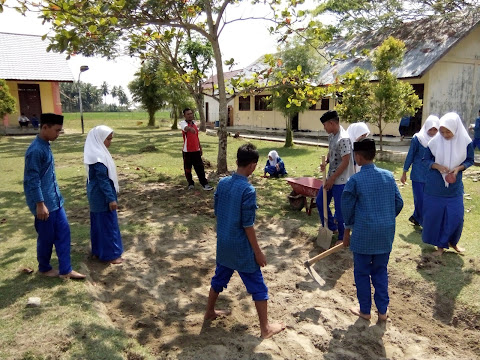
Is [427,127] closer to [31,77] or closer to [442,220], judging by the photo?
[442,220]

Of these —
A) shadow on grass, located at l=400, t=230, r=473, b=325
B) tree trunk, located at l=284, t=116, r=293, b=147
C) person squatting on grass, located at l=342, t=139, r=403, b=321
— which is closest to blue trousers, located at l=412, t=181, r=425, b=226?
shadow on grass, located at l=400, t=230, r=473, b=325

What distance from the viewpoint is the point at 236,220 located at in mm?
2922

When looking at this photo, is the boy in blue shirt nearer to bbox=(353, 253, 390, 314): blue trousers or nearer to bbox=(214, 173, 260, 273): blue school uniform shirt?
bbox=(214, 173, 260, 273): blue school uniform shirt

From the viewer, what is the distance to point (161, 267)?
4555mm

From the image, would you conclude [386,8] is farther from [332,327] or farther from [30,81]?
[332,327]

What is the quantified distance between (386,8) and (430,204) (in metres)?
20.5

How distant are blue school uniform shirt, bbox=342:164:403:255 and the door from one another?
23988 mm

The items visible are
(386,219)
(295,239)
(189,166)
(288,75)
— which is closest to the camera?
(386,219)

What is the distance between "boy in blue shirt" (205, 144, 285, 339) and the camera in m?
2.88

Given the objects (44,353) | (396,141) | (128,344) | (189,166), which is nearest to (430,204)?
(128,344)

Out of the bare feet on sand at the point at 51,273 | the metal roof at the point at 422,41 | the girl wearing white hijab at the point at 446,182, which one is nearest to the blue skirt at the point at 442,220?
the girl wearing white hijab at the point at 446,182

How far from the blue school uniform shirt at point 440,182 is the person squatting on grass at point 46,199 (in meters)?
4.02

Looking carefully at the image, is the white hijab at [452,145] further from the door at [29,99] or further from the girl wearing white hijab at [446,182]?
the door at [29,99]

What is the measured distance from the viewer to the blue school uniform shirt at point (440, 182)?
442 centimetres
